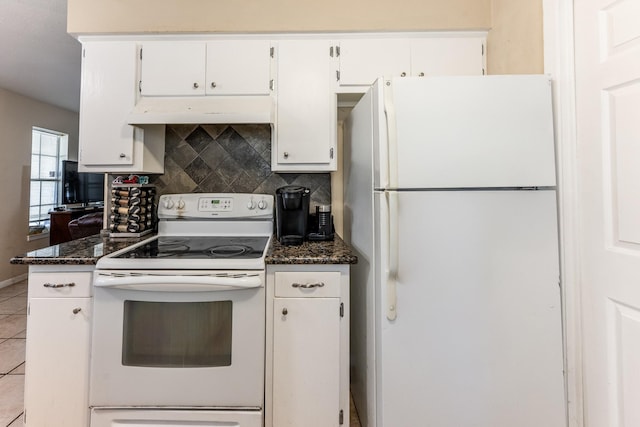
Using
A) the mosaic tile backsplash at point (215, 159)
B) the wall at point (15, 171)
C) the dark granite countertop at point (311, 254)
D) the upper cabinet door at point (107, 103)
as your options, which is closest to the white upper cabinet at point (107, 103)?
the upper cabinet door at point (107, 103)

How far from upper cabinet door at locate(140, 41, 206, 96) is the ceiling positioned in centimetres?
101

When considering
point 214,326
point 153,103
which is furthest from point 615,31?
point 153,103

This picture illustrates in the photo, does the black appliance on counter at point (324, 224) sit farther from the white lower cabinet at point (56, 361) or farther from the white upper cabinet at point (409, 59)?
the white lower cabinet at point (56, 361)

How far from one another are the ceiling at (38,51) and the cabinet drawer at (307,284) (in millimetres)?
2538

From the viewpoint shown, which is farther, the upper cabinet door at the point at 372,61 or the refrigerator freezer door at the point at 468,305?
the upper cabinet door at the point at 372,61

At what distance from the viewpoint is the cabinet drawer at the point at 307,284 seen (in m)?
1.45

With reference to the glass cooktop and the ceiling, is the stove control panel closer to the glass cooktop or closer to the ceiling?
the glass cooktop

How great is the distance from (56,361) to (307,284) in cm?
120

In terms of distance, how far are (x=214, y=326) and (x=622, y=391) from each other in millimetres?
1609

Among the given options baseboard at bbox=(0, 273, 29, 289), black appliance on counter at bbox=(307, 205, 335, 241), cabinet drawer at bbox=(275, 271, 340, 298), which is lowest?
baseboard at bbox=(0, 273, 29, 289)

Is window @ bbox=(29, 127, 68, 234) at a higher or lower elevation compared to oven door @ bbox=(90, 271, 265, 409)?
higher

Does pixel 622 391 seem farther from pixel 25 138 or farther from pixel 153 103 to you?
pixel 25 138

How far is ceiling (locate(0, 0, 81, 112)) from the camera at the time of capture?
2.29 m

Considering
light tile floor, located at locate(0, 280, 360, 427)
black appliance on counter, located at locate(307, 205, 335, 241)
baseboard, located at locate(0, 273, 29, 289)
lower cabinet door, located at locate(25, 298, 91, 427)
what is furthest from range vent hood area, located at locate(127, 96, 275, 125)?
baseboard, located at locate(0, 273, 29, 289)
